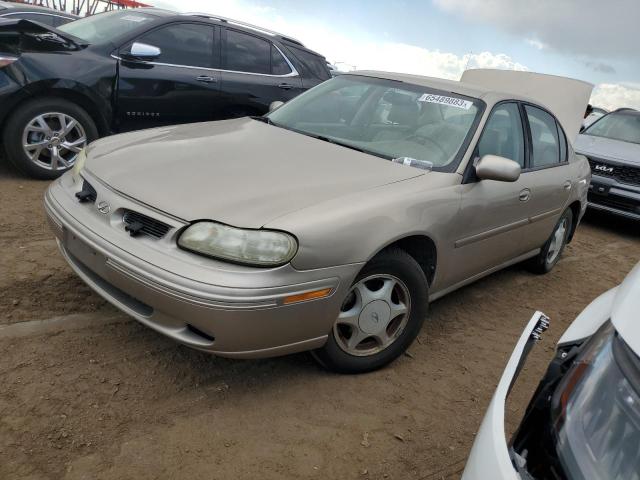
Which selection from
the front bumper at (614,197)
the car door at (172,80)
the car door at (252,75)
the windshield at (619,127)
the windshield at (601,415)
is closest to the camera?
the windshield at (601,415)

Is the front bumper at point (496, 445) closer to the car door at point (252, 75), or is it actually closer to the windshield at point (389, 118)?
the windshield at point (389, 118)

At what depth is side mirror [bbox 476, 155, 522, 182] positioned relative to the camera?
122 inches

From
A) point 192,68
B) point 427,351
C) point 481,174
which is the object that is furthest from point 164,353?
point 192,68

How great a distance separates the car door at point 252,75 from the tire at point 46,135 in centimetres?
149

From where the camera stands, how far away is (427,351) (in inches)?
129

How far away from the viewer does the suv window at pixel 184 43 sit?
5.53 metres

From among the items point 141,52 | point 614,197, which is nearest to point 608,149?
point 614,197

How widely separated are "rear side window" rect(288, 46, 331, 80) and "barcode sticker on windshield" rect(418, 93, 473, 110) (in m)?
3.27

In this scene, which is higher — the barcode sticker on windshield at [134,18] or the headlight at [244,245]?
the barcode sticker on windshield at [134,18]

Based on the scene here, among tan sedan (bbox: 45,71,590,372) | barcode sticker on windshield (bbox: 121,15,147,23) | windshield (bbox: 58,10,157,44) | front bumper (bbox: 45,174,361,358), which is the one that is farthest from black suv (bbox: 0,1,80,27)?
front bumper (bbox: 45,174,361,358)

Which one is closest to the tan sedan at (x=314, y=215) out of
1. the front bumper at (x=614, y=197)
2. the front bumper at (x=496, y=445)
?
the front bumper at (x=496, y=445)

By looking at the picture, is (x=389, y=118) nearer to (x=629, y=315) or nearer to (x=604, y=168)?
(x=629, y=315)

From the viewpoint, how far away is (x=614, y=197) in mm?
7176

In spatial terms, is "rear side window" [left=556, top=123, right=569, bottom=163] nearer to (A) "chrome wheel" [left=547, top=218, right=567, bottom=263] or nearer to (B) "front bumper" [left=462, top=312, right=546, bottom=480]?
(A) "chrome wheel" [left=547, top=218, right=567, bottom=263]
